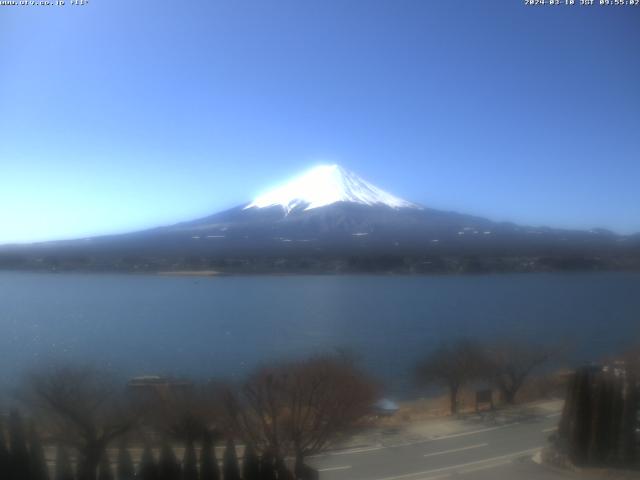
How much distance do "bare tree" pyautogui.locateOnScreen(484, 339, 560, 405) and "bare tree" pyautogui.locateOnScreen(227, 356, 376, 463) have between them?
561 millimetres

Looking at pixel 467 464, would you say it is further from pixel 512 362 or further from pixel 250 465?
pixel 250 465

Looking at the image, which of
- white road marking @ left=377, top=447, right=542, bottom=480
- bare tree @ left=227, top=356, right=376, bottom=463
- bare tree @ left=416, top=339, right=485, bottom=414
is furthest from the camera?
bare tree @ left=416, top=339, right=485, bottom=414

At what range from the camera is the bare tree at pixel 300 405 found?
1.75 meters

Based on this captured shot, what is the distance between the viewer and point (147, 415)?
1.79 m

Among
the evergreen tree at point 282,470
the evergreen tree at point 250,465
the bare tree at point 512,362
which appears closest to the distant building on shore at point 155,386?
the evergreen tree at point 250,465

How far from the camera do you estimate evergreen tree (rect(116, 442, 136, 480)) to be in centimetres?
180

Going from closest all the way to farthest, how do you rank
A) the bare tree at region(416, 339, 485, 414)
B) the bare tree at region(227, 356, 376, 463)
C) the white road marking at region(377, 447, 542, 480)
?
the bare tree at region(227, 356, 376, 463)
the white road marking at region(377, 447, 542, 480)
the bare tree at region(416, 339, 485, 414)

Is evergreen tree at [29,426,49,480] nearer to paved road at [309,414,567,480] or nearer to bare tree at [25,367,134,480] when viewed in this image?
bare tree at [25,367,134,480]

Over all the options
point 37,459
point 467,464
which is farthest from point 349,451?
point 37,459

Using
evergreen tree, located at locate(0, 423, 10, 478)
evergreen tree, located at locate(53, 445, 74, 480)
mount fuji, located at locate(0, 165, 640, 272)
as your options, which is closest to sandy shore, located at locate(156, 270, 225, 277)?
mount fuji, located at locate(0, 165, 640, 272)

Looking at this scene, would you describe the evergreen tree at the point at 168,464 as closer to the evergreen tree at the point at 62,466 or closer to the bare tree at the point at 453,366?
the evergreen tree at the point at 62,466

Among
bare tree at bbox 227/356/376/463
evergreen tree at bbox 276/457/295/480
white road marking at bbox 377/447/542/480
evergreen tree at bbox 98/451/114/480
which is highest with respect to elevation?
bare tree at bbox 227/356/376/463

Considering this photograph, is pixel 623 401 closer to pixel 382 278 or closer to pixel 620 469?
pixel 620 469

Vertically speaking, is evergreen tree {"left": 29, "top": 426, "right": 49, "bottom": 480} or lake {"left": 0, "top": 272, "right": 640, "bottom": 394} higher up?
lake {"left": 0, "top": 272, "right": 640, "bottom": 394}
